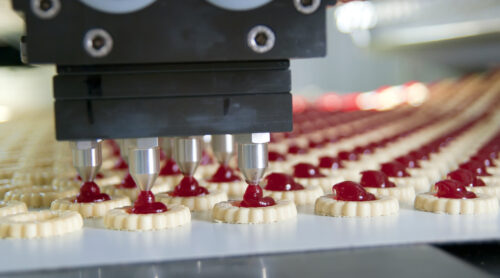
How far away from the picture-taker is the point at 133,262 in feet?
2.44

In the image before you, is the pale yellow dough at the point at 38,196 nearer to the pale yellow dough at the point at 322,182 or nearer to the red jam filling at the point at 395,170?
the pale yellow dough at the point at 322,182

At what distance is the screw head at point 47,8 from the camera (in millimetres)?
718

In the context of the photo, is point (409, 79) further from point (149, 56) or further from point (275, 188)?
point (149, 56)

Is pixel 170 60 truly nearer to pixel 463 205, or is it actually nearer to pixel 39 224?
pixel 39 224

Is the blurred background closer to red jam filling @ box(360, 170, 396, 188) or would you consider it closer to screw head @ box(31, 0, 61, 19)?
screw head @ box(31, 0, 61, 19)

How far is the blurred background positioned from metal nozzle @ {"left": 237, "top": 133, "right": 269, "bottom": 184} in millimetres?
389

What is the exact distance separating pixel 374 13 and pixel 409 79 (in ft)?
3.33

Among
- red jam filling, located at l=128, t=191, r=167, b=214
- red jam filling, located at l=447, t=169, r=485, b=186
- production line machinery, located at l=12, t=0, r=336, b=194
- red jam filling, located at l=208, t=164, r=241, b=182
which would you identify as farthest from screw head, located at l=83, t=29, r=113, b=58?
red jam filling, located at l=447, t=169, r=485, b=186

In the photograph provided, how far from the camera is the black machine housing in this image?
2.39 ft

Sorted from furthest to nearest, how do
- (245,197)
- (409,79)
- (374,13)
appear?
1. (409,79)
2. (374,13)
3. (245,197)

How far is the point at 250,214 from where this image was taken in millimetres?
950

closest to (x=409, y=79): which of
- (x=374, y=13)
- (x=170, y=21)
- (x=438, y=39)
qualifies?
(x=374, y=13)

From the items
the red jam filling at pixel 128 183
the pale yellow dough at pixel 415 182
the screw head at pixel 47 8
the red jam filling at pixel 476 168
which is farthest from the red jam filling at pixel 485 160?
the screw head at pixel 47 8

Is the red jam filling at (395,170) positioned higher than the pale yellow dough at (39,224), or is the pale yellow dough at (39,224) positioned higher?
the red jam filling at (395,170)
